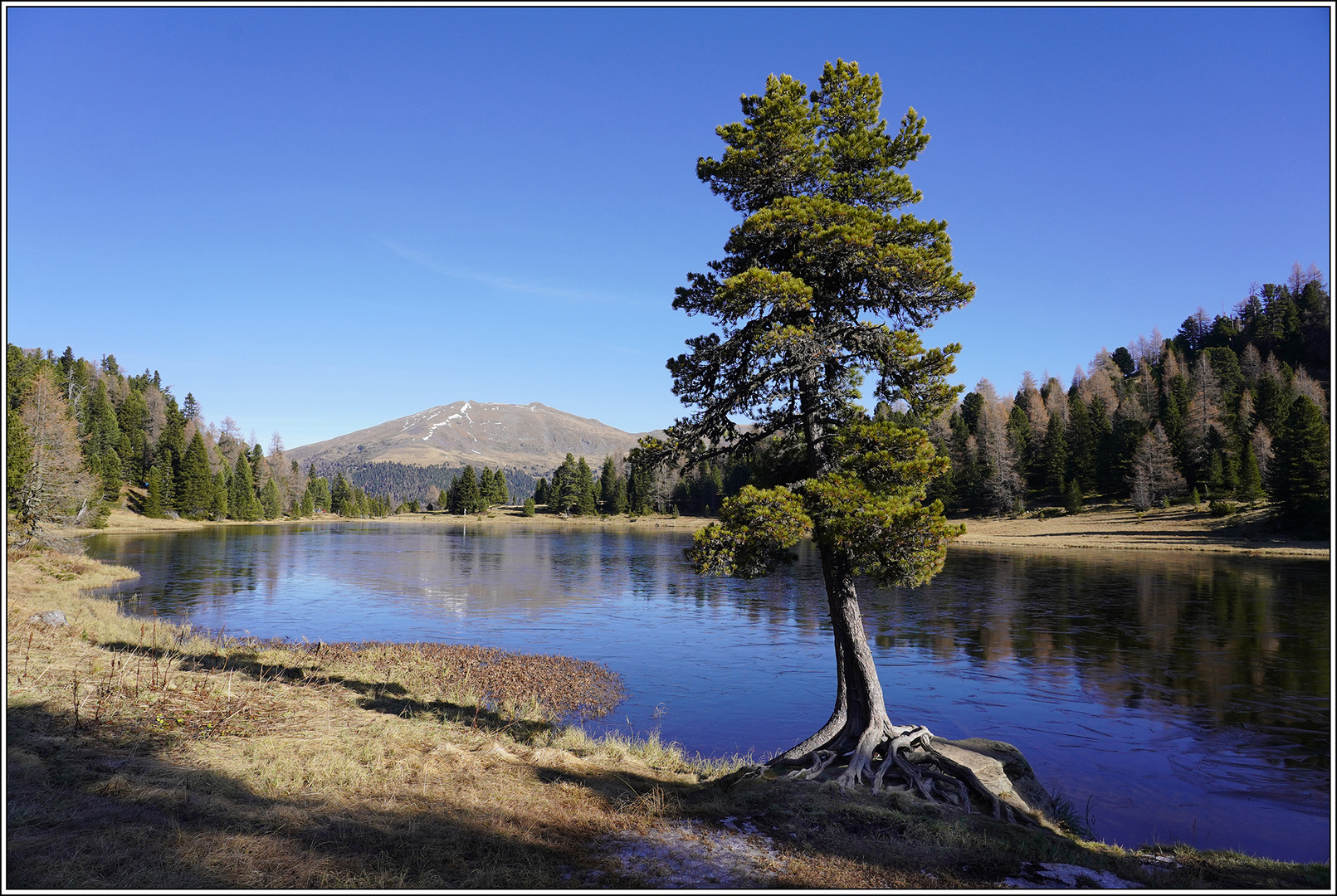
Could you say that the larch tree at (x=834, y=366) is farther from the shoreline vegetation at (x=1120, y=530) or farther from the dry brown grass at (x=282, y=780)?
the shoreline vegetation at (x=1120, y=530)

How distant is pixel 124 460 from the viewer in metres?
121

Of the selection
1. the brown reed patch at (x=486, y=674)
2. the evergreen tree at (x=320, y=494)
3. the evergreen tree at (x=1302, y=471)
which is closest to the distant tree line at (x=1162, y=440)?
the evergreen tree at (x=1302, y=471)

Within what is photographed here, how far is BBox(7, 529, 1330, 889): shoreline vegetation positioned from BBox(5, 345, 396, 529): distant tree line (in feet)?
101

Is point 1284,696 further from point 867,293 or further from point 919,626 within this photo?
point 867,293

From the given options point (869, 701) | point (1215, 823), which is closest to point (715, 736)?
Answer: point (869, 701)

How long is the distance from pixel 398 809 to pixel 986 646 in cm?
2451

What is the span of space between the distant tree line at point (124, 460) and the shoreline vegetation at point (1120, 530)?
5107mm

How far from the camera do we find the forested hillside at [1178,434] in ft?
216

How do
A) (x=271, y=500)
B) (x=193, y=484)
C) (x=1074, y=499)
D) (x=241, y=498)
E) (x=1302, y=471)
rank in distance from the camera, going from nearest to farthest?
(x=1302, y=471) → (x=1074, y=499) → (x=193, y=484) → (x=241, y=498) → (x=271, y=500)

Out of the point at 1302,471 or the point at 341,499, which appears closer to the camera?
the point at 1302,471

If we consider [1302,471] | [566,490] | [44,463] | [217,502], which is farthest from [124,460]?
[1302,471]

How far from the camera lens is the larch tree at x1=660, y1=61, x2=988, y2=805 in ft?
42.4

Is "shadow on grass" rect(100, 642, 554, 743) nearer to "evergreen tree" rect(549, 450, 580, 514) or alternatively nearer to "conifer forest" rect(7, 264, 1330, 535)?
"conifer forest" rect(7, 264, 1330, 535)

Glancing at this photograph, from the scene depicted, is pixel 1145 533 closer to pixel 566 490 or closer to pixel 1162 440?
pixel 1162 440
